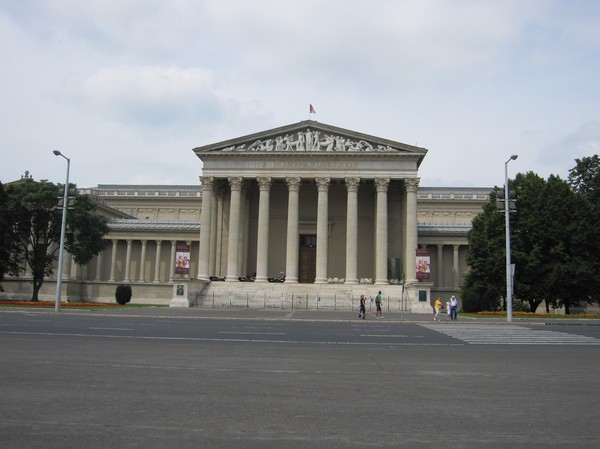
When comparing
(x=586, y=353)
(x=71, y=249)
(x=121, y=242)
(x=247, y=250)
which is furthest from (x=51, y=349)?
(x=121, y=242)

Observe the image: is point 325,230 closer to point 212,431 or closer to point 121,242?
point 121,242

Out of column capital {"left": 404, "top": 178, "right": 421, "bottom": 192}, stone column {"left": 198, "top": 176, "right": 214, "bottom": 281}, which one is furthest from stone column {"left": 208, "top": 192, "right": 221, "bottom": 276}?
column capital {"left": 404, "top": 178, "right": 421, "bottom": 192}

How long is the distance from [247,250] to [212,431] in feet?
216

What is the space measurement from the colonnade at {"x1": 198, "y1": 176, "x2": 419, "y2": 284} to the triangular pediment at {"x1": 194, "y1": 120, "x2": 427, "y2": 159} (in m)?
3.22

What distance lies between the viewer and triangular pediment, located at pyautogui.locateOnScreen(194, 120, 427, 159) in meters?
Result: 64.6

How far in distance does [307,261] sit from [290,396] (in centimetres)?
6234

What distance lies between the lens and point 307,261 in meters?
72.6

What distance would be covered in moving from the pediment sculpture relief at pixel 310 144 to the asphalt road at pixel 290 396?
4762cm

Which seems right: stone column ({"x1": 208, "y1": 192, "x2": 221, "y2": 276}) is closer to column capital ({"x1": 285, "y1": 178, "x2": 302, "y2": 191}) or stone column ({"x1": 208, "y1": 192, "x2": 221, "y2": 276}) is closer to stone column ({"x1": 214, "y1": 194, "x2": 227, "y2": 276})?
stone column ({"x1": 214, "y1": 194, "x2": 227, "y2": 276})

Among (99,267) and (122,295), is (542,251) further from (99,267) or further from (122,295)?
(99,267)

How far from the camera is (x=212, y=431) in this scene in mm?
7711

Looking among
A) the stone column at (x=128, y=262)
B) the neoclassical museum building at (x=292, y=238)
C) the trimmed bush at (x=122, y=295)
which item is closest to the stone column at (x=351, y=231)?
the neoclassical museum building at (x=292, y=238)

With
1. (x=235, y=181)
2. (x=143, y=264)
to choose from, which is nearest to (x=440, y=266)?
(x=235, y=181)

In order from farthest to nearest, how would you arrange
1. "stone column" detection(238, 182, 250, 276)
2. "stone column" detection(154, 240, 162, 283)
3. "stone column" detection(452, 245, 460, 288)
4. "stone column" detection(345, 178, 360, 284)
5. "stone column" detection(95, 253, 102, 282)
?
"stone column" detection(95, 253, 102, 282)
"stone column" detection(154, 240, 162, 283)
"stone column" detection(452, 245, 460, 288)
"stone column" detection(238, 182, 250, 276)
"stone column" detection(345, 178, 360, 284)
